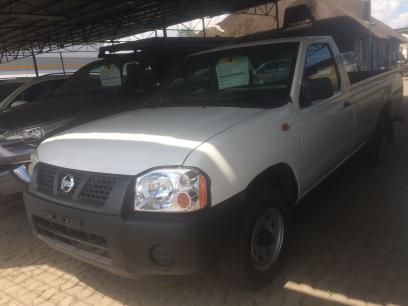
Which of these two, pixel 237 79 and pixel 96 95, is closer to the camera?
pixel 237 79

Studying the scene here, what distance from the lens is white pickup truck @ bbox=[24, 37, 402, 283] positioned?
236 centimetres

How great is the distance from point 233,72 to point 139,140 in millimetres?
1466

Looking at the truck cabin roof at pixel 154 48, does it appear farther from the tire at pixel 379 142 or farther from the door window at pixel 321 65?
the tire at pixel 379 142

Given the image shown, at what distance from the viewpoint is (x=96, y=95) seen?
232 inches

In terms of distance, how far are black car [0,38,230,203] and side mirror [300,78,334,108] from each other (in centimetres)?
223

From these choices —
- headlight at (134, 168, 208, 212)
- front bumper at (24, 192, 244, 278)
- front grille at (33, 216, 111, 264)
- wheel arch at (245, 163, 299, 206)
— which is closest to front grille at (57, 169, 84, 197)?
front bumper at (24, 192, 244, 278)

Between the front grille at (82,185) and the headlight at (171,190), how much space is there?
0.21 meters

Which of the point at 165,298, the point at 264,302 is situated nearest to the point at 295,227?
the point at 264,302

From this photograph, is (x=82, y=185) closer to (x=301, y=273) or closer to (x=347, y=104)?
(x=301, y=273)

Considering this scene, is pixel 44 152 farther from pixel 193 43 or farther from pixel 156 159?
pixel 193 43

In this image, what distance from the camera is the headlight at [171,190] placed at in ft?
7.69

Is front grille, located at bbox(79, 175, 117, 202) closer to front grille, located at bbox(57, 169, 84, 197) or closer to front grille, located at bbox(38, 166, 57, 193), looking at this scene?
front grille, located at bbox(57, 169, 84, 197)

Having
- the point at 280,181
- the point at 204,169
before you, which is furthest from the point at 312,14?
the point at 204,169

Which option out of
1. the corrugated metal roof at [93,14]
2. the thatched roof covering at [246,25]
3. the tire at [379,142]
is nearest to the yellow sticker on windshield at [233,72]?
the tire at [379,142]
